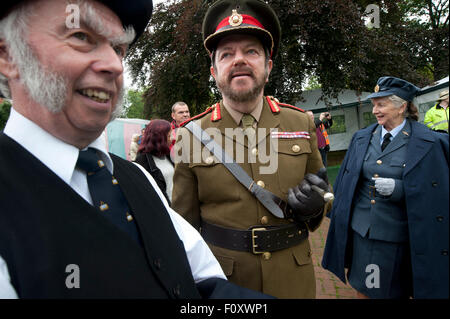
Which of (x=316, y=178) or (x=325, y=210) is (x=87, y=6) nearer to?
(x=316, y=178)

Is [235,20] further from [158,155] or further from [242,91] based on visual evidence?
[158,155]

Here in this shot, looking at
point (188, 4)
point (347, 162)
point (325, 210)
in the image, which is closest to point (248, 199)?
point (325, 210)

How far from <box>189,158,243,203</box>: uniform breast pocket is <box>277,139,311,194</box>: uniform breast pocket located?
0.96 ft

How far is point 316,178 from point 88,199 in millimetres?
934

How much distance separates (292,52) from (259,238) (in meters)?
5.03

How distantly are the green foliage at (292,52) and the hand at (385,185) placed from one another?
0.27 meters

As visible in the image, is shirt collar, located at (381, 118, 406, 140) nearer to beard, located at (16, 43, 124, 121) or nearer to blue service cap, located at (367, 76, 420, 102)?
blue service cap, located at (367, 76, 420, 102)

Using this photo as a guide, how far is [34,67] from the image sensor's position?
0.84 m

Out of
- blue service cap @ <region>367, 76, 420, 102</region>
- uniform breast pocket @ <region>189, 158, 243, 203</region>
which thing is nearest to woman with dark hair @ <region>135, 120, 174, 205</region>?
uniform breast pocket @ <region>189, 158, 243, 203</region>

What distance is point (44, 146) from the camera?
0.84 m

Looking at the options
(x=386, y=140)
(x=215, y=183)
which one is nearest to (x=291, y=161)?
(x=215, y=183)

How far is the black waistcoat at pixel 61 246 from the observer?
68 centimetres

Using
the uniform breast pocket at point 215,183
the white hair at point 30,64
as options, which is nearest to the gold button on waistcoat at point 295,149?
the uniform breast pocket at point 215,183

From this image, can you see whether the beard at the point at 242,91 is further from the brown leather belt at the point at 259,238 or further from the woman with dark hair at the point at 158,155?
the woman with dark hair at the point at 158,155
